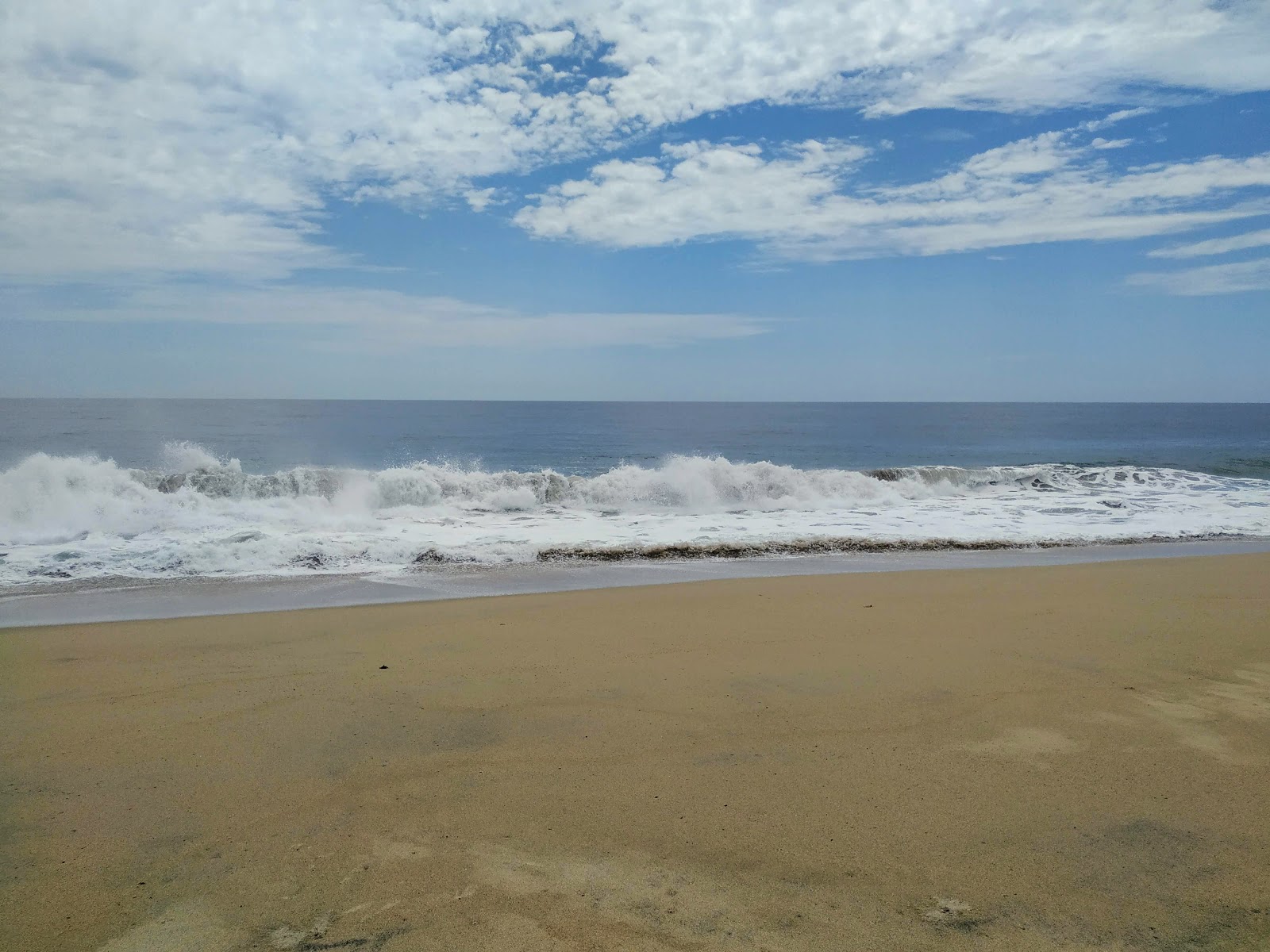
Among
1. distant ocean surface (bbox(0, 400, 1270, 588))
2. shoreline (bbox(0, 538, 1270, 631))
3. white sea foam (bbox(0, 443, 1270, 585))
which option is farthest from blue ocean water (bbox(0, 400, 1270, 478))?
shoreline (bbox(0, 538, 1270, 631))

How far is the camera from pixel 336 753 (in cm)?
378

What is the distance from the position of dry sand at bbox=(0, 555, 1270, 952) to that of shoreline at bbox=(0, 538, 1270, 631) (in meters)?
1.29

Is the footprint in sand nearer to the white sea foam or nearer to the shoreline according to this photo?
the shoreline

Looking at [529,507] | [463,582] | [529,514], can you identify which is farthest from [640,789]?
[529,507]

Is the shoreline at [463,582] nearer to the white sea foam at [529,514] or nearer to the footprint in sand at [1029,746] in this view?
the white sea foam at [529,514]

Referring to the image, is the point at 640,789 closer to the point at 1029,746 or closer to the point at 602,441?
the point at 1029,746

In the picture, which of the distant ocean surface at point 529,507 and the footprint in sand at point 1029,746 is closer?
the footprint in sand at point 1029,746

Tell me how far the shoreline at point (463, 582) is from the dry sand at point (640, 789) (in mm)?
1292

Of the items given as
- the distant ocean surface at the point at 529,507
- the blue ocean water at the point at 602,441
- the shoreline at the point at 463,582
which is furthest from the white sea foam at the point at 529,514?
the blue ocean water at the point at 602,441

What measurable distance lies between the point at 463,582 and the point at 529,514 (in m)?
6.21

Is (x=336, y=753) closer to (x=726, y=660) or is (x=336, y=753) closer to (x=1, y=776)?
(x=1, y=776)

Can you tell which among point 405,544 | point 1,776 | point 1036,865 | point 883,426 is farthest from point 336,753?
point 883,426

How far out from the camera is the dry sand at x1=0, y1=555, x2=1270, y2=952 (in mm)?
2529

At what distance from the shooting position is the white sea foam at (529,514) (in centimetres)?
995
